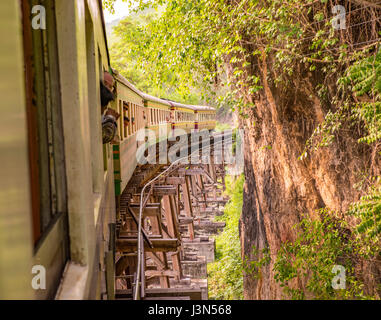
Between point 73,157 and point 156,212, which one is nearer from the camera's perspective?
point 73,157

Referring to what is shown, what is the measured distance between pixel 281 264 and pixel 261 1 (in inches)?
142

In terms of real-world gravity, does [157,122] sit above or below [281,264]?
above

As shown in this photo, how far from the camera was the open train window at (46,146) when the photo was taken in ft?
5.15

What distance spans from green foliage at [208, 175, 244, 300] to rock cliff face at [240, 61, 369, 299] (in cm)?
238

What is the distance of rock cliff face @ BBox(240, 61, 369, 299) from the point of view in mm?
6094

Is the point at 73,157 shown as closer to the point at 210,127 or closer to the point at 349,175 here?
the point at 349,175

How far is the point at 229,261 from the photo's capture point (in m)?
14.9

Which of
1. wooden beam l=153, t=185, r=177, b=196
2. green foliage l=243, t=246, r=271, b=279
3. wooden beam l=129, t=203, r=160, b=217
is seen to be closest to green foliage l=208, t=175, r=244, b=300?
wooden beam l=153, t=185, r=177, b=196

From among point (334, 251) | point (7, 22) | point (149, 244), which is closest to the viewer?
point (7, 22)

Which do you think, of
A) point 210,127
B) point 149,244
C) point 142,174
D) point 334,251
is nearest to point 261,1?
point 334,251

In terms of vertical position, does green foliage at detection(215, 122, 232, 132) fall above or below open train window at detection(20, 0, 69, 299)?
above

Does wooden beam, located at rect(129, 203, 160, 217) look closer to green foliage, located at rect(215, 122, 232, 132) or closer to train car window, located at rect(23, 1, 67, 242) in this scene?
train car window, located at rect(23, 1, 67, 242)

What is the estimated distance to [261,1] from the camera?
590 cm

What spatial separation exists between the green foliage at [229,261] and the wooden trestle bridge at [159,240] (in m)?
0.61
